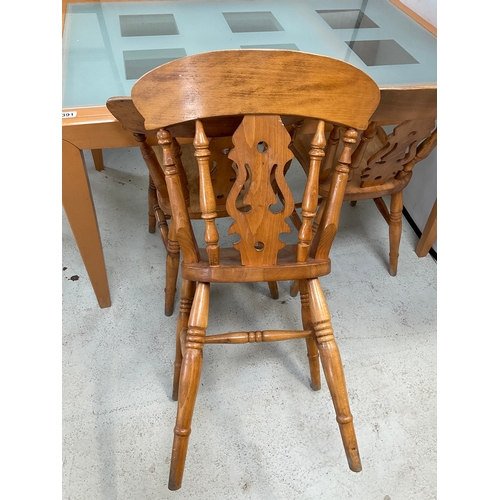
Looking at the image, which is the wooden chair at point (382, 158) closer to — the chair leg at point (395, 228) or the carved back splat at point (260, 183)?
the chair leg at point (395, 228)

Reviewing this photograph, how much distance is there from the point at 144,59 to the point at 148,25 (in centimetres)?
29

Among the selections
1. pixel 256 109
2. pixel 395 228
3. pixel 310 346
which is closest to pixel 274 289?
pixel 310 346

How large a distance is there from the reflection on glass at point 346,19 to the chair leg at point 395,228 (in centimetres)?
64

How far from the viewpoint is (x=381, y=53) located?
1478 millimetres

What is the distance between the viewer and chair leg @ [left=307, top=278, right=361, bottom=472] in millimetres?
1062

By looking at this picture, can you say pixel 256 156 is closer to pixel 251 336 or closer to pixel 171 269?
pixel 251 336

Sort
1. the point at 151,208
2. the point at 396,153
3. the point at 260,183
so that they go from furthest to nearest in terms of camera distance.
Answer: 1. the point at 151,208
2. the point at 396,153
3. the point at 260,183

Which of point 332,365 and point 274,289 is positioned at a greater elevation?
point 332,365

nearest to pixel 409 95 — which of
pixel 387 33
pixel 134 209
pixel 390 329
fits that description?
pixel 387 33

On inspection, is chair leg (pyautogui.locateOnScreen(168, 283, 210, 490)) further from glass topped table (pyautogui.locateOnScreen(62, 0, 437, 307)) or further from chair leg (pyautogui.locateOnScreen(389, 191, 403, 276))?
chair leg (pyautogui.locateOnScreen(389, 191, 403, 276))

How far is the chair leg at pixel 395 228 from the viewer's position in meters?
1.65

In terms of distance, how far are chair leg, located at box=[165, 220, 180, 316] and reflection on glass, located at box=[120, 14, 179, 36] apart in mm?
694

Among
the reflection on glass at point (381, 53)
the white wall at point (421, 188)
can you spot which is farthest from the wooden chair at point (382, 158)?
the white wall at point (421, 188)

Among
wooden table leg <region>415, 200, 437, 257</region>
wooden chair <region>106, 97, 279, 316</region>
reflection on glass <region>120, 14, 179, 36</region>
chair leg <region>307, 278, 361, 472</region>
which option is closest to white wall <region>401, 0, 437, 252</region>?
wooden table leg <region>415, 200, 437, 257</region>
